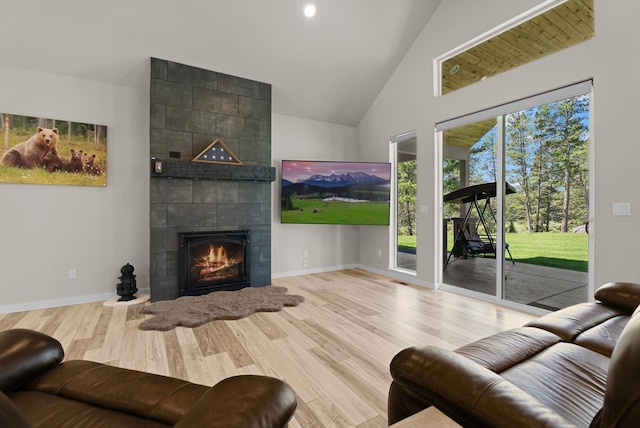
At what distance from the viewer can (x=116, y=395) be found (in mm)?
988

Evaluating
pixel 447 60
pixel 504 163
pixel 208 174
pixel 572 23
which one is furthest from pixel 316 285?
pixel 572 23

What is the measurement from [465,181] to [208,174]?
11.5ft

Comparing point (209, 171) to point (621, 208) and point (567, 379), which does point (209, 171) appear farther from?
point (621, 208)

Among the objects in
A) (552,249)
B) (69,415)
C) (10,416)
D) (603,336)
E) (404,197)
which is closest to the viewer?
(10,416)

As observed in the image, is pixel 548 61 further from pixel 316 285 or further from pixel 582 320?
pixel 316 285

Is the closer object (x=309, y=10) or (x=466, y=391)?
(x=466, y=391)

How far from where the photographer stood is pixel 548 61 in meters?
3.03

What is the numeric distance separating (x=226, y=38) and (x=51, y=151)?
248 cm

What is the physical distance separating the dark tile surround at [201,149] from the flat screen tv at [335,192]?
465 millimetres

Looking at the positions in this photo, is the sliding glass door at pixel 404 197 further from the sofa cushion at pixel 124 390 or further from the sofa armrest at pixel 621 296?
the sofa cushion at pixel 124 390

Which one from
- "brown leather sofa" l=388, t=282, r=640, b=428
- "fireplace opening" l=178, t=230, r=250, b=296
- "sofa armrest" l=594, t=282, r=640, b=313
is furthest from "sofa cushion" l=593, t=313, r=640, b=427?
"fireplace opening" l=178, t=230, r=250, b=296

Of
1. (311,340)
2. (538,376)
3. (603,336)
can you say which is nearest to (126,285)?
(311,340)

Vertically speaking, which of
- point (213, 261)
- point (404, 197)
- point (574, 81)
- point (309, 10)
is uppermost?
point (309, 10)

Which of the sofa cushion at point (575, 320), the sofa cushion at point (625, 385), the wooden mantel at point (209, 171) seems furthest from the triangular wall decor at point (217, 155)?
the sofa cushion at point (625, 385)
